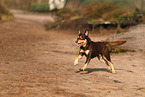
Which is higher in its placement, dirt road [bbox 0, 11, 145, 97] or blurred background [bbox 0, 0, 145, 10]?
blurred background [bbox 0, 0, 145, 10]

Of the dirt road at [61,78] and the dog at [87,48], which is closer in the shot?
the dirt road at [61,78]

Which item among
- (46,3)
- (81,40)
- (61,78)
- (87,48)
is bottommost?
(61,78)

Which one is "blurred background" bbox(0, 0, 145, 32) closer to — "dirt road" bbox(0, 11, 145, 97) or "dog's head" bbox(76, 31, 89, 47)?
"dirt road" bbox(0, 11, 145, 97)

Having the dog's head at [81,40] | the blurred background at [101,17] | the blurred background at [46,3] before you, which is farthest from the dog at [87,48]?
the blurred background at [46,3]

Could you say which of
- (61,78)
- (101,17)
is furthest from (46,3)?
(61,78)

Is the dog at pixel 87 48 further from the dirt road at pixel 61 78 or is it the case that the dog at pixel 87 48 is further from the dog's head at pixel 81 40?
the dirt road at pixel 61 78

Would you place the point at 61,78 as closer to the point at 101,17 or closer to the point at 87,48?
the point at 87,48

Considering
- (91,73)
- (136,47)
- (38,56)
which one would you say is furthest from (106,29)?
(91,73)

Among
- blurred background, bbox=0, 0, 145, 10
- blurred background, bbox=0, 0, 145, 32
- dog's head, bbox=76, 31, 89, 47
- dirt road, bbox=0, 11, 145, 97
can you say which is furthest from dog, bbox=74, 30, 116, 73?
blurred background, bbox=0, 0, 145, 10

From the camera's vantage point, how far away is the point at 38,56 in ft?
33.3

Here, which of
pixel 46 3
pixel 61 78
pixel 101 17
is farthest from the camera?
pixel 46 3

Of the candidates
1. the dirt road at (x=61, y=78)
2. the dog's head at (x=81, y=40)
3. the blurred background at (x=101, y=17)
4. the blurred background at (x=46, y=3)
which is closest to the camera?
the dirt road at (x=61, y=78)

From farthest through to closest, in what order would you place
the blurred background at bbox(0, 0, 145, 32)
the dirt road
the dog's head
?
the blurred background at bbox(0, 0, 145, 32) → the dog's head → the dirt road

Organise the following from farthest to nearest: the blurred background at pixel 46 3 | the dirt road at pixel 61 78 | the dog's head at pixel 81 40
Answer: the blurred background at pixel 46 3 → the dog's head at pixel 81 40 → the dirt road at pixel 61 78
